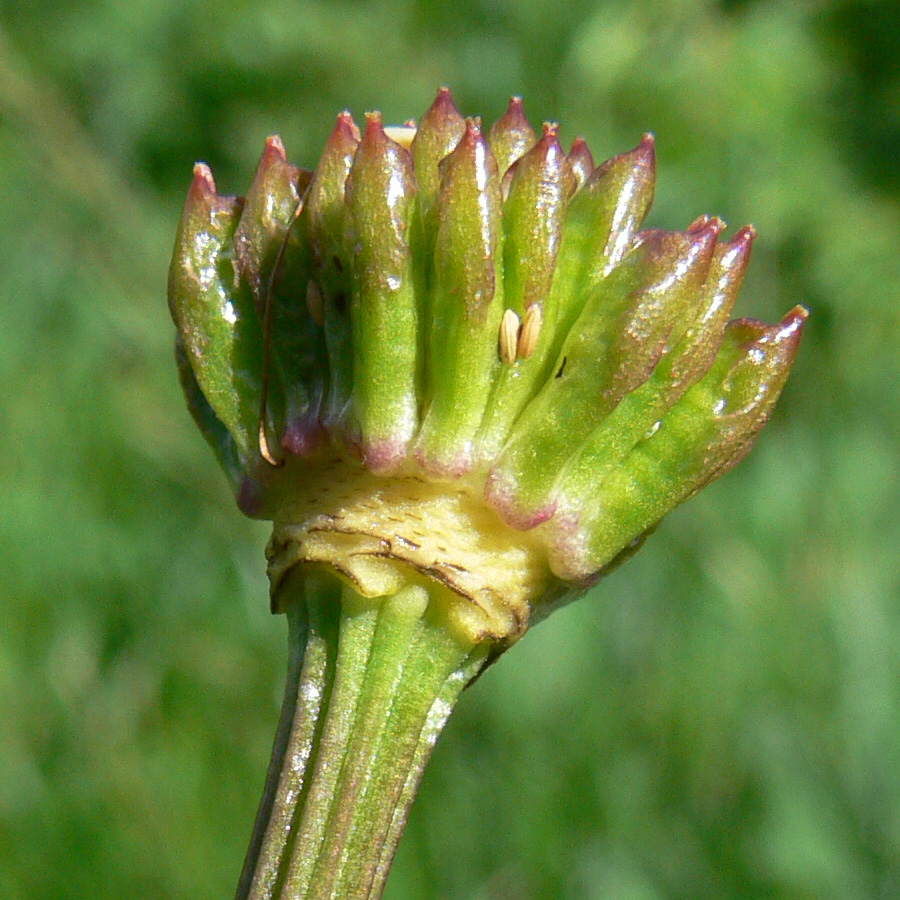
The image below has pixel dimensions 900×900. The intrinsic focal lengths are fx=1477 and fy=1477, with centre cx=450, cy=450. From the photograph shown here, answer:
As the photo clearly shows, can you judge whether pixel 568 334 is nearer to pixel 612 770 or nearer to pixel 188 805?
pixel 188 805

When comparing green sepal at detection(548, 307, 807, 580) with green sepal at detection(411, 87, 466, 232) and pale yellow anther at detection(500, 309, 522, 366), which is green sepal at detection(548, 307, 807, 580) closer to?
pale yellow anther at detection(500, 309, 522, 366)

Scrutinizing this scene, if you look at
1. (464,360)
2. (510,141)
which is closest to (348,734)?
(464,360)

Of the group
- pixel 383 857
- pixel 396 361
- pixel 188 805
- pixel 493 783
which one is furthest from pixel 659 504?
pixel 493 783

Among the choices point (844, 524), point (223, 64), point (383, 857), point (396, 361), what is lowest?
point (383, 857)

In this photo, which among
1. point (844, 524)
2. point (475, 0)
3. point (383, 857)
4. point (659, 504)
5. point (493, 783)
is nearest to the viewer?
point (383, 857)

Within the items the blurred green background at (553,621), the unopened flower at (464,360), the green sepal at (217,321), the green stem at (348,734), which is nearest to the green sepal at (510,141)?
the unopened flower at (464,360)

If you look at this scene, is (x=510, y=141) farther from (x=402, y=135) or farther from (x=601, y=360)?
(x=601, y=360)
